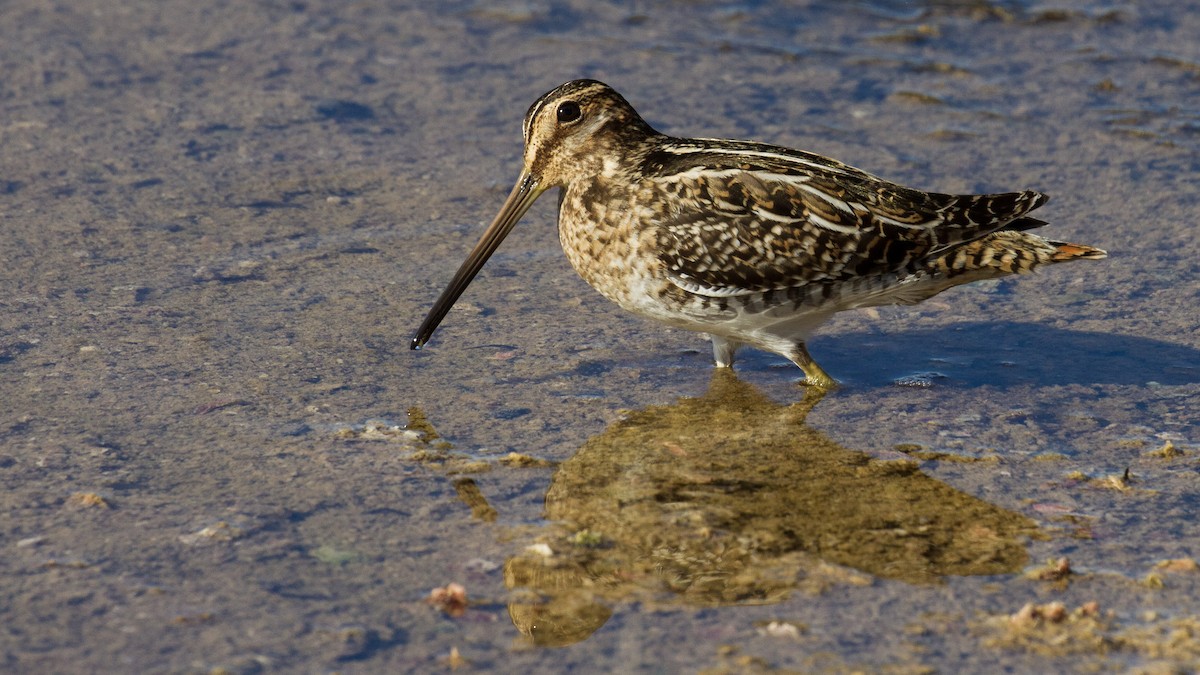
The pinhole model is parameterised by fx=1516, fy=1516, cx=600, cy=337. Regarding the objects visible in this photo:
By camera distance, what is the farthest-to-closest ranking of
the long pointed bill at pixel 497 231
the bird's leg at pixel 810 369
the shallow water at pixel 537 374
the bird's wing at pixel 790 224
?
the long pointed bill at pixel 497 231 < the bird's leg at pixel 810 369 < the bird's wing at pixel 790 224 < the shallow water at pixel 537 374

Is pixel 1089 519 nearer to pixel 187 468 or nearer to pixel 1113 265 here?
pixel 1113 265

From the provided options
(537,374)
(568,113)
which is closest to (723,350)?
(537,374)

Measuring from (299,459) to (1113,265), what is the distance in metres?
4.78

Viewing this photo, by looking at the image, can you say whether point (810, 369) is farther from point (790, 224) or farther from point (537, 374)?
point (537, 374)

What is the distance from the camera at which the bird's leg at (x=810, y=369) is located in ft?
23.9

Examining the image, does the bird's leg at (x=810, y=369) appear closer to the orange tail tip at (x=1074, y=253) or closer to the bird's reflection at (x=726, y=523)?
the bird's reflection at (x=726, y=523)

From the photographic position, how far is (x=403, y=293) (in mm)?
8078

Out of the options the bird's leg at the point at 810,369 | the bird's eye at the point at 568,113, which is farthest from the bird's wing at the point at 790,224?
the bird's eye at the point at 568,113

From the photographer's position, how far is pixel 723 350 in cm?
752

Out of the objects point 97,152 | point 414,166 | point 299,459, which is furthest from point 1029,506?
point 97,152

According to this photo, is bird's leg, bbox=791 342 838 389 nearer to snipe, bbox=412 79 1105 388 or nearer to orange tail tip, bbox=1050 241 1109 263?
snipe, bbox=412 79 1105 388

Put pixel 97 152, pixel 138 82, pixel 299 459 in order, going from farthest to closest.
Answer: pixel 138 82 < pixel 97 152 < pixel 299 459

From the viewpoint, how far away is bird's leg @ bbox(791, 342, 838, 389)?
287 inches

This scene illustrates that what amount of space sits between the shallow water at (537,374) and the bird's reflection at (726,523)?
0.07ft
